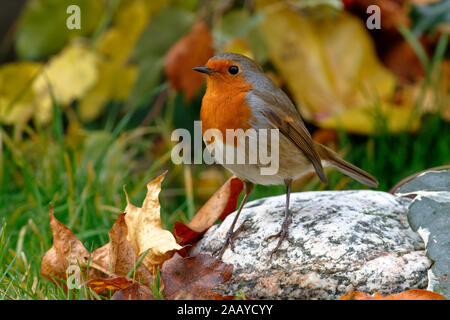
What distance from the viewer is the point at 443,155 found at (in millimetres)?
3258

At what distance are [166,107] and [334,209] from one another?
212 cm

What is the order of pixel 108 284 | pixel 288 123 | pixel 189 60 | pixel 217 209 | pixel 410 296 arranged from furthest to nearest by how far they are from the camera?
pixel 189 60 → pixel 217 209 → pixel 288 123 → pixel 108 284 → pixel 410 296

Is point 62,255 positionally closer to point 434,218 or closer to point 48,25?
point 434,218

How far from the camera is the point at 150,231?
187cm

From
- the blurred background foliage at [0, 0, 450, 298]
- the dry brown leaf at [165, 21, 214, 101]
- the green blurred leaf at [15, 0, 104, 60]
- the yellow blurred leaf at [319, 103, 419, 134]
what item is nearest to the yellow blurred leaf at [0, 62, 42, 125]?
the blurred background foliage at [0, 0, 450, 298]

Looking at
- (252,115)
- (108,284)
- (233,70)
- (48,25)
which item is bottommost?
(108,284)

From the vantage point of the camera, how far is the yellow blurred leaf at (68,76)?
3.50 metres

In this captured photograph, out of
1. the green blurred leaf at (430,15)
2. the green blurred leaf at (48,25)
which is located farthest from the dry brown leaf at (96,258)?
the green blurred leaf at (430,15)

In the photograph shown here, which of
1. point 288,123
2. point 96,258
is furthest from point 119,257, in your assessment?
point 288,123

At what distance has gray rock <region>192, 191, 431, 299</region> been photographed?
1.68 meters

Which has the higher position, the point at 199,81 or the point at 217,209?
the point at 199,81

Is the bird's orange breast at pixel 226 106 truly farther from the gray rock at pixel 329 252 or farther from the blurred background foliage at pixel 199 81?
the blurred background foliage at pixel 199 81

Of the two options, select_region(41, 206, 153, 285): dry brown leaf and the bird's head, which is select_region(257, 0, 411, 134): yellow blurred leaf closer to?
the bird's head

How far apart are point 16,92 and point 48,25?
1.80ft
